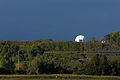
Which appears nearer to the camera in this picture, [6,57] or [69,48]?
[6,57]

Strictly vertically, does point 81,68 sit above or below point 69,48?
below

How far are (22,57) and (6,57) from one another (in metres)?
4.54

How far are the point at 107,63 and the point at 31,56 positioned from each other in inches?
1489

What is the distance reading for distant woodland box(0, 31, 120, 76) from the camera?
6172 centimetres

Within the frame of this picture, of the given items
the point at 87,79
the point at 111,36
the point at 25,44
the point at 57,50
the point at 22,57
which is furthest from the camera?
the point at 111,36

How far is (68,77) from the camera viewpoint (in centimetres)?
4825

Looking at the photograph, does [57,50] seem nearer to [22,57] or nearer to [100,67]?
[22,57]

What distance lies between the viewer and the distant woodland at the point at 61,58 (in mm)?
61719

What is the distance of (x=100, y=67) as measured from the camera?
202ft

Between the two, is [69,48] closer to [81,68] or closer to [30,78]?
[81,68]

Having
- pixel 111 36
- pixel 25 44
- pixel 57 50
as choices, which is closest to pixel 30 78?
pixel 57 50

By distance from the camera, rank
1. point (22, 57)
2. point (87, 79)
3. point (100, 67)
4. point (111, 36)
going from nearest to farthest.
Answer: point (87, 79) → point (100, 67) → point (22, 57) → point (111, 36)

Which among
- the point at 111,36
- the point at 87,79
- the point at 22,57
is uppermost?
the point at 111,36

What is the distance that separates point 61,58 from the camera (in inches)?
3593
